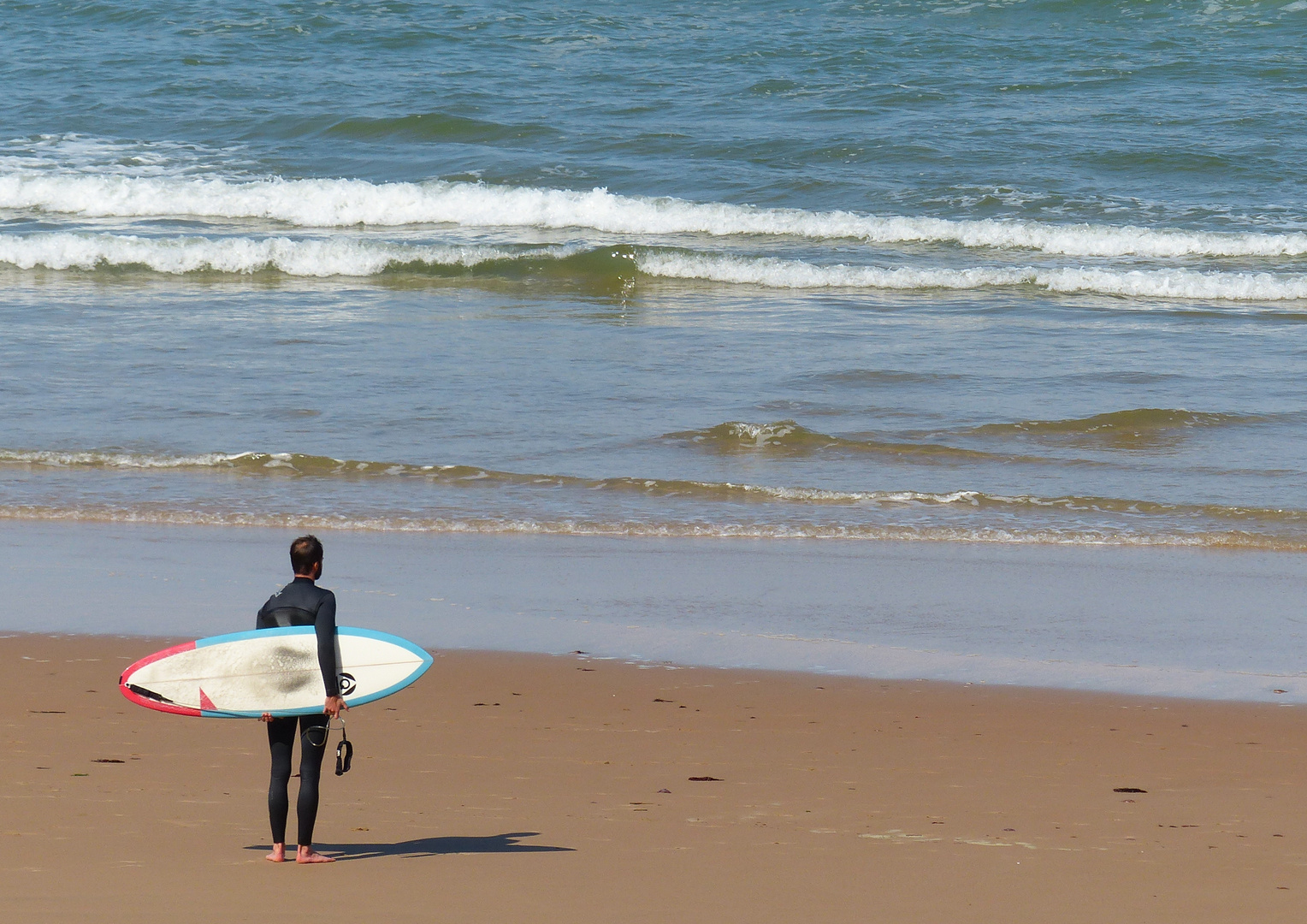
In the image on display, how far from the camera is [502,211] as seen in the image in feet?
65.0

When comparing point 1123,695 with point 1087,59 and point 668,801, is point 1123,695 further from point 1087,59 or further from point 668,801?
point 1087,59

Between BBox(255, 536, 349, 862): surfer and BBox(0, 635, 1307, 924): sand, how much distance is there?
122 millimetres

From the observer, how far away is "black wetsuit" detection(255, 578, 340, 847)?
13.2ft

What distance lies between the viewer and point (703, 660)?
6.14 metres

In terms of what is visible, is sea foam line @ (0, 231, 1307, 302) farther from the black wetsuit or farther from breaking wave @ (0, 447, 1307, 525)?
the black wetsuit

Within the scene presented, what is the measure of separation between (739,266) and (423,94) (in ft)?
32.7

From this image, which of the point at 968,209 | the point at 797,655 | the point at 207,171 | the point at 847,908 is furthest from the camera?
the point at 207,171

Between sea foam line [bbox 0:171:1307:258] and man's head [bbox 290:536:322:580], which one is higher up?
sea foam line [bbox 0:171:1307:258]

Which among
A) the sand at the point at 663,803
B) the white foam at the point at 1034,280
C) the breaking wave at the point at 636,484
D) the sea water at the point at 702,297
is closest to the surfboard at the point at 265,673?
the sand at the point at 663,803

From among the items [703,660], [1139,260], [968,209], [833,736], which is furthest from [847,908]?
[968,209]

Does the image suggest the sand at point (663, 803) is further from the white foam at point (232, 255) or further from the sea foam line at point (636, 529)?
the white foam at point (232, 255)

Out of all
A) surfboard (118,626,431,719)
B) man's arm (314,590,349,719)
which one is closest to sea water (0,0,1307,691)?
surfboard (118,626,431,719)

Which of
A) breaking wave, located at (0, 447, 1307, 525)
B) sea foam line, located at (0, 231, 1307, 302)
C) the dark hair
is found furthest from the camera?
sea foam line, located at (0, 231, 1307, 302)

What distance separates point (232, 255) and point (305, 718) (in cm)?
1353
